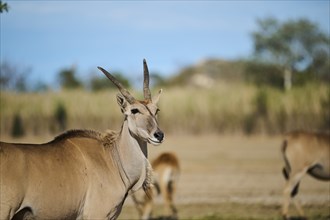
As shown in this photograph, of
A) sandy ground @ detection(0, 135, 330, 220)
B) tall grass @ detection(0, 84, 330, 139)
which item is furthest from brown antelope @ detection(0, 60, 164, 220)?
tall grass @ detection(0, 84, 330, 139)

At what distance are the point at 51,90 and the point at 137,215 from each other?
949 inches

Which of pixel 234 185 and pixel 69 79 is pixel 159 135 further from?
pixel 69 79

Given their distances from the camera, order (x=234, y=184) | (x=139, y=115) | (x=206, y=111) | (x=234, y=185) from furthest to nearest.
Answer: (x=206, y=111), (x=234, y=184), (x=234, y=185), (x=139, y=115)

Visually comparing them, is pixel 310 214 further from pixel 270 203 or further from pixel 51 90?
pixel 51 90

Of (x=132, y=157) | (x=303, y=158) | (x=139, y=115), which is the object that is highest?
(x=139, y=115)

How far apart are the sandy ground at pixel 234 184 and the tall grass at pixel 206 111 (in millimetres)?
2337

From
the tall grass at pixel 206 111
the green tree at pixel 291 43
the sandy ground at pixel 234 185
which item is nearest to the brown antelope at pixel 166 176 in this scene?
the sandy ground at pixel 234 185

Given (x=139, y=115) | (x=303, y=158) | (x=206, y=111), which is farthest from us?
(x=206, y=111)

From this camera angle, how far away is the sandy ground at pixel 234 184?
40.6 feet

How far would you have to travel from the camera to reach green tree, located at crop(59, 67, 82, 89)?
2246 inches

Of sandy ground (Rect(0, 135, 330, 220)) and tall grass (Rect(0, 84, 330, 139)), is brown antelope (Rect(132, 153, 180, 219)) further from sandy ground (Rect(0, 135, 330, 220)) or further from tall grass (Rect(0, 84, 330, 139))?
tall grass (Rect(0, 84, 330, 139))

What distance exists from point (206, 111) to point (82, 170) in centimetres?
2457

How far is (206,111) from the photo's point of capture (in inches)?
1217

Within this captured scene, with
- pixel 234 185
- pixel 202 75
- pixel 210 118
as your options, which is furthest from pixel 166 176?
pixel 202 75
